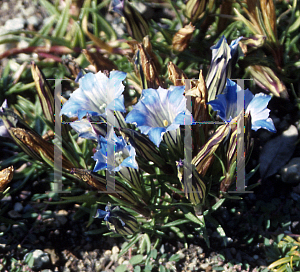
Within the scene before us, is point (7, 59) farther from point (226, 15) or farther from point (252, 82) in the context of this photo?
point (252, 82)

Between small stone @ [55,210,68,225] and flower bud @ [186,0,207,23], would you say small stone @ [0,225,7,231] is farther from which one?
flower bud @ [186,0,207,23]

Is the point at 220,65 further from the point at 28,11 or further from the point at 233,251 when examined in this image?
the point at 28,11

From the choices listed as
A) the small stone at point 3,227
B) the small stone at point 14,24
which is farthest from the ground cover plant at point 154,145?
the small stone at point 14,24

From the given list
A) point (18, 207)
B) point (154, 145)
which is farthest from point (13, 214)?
point (154, 145)

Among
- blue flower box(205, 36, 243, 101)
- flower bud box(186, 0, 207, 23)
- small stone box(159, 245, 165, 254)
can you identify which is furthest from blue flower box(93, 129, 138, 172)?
flower bud box(186, 0, 207, 23)

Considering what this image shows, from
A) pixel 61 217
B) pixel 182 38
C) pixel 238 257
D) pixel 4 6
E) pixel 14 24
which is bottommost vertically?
pixel 238 257
